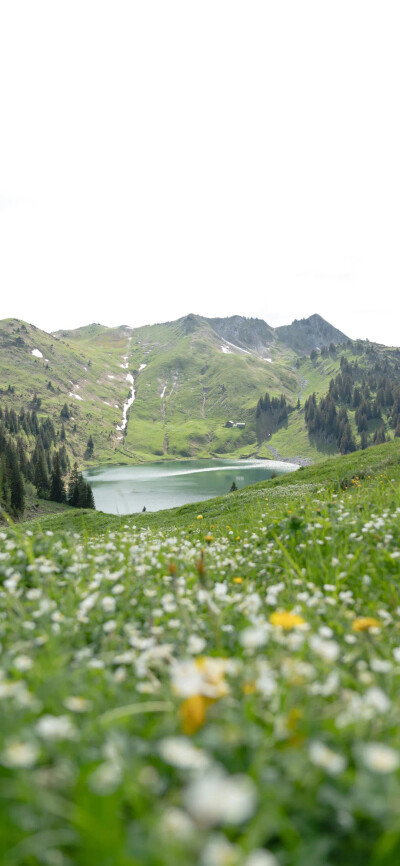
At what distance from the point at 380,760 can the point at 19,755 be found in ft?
5.28

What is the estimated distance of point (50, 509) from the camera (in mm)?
99312

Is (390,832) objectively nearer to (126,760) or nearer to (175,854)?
(175,854)

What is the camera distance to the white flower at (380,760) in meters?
1.82

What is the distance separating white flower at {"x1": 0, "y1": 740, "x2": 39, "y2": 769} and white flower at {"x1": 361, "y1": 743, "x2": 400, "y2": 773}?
4.86 ft

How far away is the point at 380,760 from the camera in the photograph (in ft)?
6.11

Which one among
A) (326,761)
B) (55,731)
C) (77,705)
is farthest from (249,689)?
(55,731)

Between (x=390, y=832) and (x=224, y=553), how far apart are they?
6.74 metres

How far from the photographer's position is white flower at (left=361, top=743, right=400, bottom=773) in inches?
71.5

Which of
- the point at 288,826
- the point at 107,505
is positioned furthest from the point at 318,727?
the point at 107,505

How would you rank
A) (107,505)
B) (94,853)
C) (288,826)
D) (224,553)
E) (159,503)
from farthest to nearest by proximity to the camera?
(107,505) < (159,503) < (224,553) < (288,826) < (94,853)

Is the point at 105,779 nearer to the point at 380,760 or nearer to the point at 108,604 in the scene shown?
the point at 380,760

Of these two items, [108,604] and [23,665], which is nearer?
[23,665]

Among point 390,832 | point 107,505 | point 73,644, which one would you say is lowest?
point 107,505

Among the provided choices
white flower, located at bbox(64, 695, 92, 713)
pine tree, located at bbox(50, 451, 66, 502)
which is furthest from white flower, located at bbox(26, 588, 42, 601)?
pine tree, located at bbox(50, 451, 66, 502)
